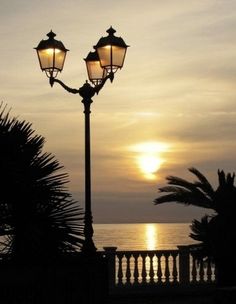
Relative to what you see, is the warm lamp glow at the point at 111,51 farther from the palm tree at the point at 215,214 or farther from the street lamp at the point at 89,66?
the palm tree at the point at 215,214

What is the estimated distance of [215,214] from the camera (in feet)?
65.0

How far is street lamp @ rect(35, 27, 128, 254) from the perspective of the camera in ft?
44.0

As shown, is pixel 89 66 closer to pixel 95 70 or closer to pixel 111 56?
pixel 95 70

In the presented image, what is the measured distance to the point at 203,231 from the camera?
1933 centimetres

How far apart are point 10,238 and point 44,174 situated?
129cm

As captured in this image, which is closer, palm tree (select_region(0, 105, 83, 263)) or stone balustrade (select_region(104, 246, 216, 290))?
palm tree (select_region(0, 105, 83, 263))

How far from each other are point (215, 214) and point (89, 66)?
22.6 ft

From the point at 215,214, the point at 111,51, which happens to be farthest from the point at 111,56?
the point at 215,214

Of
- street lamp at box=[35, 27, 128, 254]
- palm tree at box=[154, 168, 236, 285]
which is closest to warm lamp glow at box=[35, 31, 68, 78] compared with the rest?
street lamp at box=[35, 27, 128, 254]

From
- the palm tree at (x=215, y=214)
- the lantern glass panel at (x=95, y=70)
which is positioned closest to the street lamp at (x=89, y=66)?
the lantern glass panel at (x=95, y=70)

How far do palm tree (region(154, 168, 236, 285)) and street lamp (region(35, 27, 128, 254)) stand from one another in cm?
595

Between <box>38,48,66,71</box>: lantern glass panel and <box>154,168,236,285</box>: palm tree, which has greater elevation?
<box>38,48,66,71</box>: lantern glass panel

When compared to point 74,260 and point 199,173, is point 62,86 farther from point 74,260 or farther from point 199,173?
point 199,173

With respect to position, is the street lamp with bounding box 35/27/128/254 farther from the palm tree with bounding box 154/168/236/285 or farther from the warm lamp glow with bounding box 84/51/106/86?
the palm tree with bounding box 154/168/236/285
